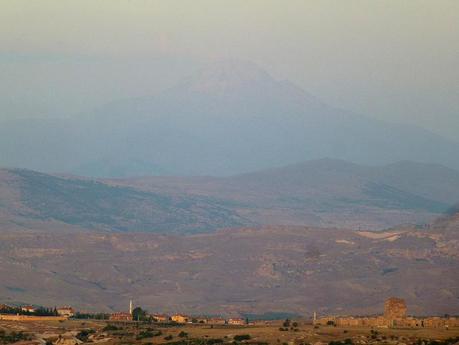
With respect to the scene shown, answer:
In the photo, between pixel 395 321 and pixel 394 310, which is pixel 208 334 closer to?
pixel 395 321

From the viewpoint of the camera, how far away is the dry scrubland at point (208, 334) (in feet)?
356

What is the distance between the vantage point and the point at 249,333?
115 m

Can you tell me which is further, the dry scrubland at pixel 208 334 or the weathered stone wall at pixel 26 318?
the weathered stone wall at pixel 26 318

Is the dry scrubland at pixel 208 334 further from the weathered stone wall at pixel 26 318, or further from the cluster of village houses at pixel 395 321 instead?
the weathered stone wall at pixel 26 318

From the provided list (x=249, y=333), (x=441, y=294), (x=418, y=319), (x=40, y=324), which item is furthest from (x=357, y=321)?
(x=441, y=294)

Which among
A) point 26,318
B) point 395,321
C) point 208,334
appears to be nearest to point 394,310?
point 395,321

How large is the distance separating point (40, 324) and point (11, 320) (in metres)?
4.59

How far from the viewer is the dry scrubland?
108 meters

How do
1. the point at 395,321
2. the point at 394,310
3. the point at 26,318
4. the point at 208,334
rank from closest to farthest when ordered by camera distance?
the point at 208,334, the point at 395,321, the point at 394,310, the point at 26,318

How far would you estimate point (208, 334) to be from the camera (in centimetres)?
11588

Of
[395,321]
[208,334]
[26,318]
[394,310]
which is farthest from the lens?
[26,318]

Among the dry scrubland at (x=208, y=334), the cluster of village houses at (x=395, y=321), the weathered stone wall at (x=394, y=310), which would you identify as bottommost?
the dry scrubland at (x=208, y=334)

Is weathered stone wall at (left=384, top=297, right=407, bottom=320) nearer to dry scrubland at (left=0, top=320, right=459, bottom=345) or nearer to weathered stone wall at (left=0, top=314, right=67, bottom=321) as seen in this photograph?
dry scrubland at (left=0, top=320, right=459, bottom=345)

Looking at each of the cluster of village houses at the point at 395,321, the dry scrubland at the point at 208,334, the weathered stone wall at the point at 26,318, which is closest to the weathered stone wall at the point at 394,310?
the cluster of village houses at the point at 395,321
